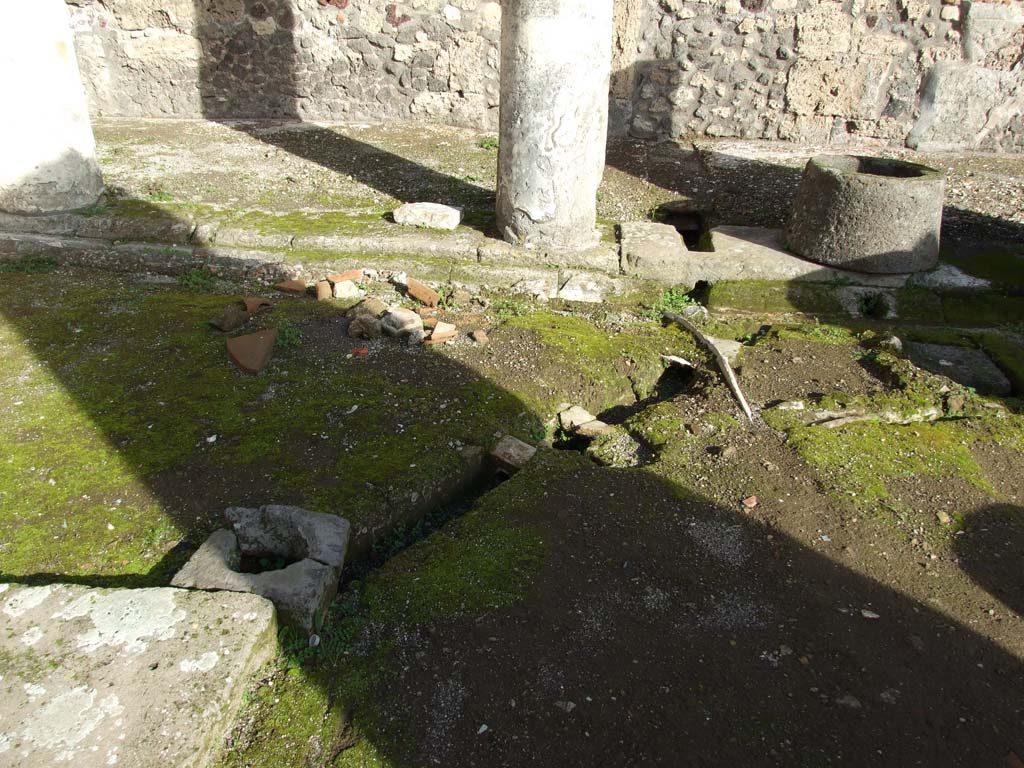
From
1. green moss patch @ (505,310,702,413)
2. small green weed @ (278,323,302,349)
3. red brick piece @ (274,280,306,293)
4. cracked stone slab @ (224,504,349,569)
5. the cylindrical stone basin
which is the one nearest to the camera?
cracked stone slab @ (224,504,349,569)

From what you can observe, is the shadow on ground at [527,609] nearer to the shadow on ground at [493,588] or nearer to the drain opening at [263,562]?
the shadow on ground at [493,588]

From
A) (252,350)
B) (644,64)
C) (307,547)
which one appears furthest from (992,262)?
(307,547)

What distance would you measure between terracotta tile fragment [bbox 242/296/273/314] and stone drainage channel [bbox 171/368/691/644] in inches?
71.1

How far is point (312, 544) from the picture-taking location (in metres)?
2.48

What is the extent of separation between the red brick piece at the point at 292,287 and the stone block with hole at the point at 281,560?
2.32 metres

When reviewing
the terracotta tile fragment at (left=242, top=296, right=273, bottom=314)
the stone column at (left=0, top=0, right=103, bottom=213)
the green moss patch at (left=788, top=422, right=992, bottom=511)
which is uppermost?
the stone column at (left=0, top=0, right=103, bottom=213)

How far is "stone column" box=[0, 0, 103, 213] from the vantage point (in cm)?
462

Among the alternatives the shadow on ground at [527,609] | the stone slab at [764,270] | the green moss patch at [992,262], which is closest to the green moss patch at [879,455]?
the shadow on ground at [527,609]

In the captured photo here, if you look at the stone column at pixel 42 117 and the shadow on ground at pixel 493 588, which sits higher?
the stone column at pixel 42 117

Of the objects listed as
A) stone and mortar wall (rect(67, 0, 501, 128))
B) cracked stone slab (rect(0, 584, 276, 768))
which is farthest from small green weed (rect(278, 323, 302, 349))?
stone and mortar wall (rect(67, 0, 501, 128))

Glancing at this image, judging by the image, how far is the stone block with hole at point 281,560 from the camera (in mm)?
2291

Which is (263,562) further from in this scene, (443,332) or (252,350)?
(443,332)

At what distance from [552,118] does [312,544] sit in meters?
3.19

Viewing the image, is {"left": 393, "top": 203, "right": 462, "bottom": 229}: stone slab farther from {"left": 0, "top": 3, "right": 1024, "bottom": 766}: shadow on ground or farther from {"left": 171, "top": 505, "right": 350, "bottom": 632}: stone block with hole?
{"left": 171, "top": 505, "right": 350, "bottom": 632}: stone block with hole
